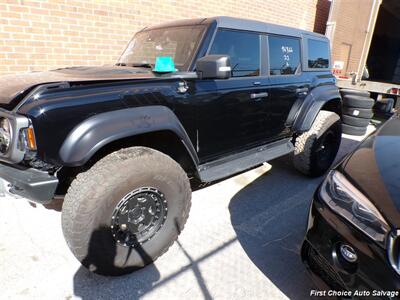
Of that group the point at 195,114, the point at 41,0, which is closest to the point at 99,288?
the point at 195,114

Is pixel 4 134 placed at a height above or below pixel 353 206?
above

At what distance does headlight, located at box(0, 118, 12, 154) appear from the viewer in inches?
77.8

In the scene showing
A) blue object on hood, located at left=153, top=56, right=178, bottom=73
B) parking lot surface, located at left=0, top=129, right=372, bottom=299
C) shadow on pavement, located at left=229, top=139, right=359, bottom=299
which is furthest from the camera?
blue object on hood, located at left=153, top=56, right=178, bottom=73

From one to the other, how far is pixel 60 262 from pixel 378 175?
A: 95.0 inches

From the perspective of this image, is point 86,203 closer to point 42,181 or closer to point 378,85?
point 42,181

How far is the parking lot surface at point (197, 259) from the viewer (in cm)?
217

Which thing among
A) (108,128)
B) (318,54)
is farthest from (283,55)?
(108,128)

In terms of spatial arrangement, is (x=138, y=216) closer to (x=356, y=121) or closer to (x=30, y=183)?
(x=30, y=183)

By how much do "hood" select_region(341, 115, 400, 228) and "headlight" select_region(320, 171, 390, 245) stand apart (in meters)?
0.03

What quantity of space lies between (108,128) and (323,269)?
65.9 inches

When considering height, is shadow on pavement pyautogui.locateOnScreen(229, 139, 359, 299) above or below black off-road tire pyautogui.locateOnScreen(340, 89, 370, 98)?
below

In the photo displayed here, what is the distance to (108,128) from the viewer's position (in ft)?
6.64

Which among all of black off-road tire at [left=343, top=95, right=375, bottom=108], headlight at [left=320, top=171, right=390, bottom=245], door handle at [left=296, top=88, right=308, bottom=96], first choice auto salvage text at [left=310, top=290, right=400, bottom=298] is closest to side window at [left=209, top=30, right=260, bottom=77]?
door handle at [left=296, top=88, right=308, bottom=96]

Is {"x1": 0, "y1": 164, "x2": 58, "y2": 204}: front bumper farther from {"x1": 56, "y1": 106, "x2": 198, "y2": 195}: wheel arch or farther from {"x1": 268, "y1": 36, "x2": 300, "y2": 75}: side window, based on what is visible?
{"x1": 268, "y1": 36, "x2": 300, "y2": 75}: side window
